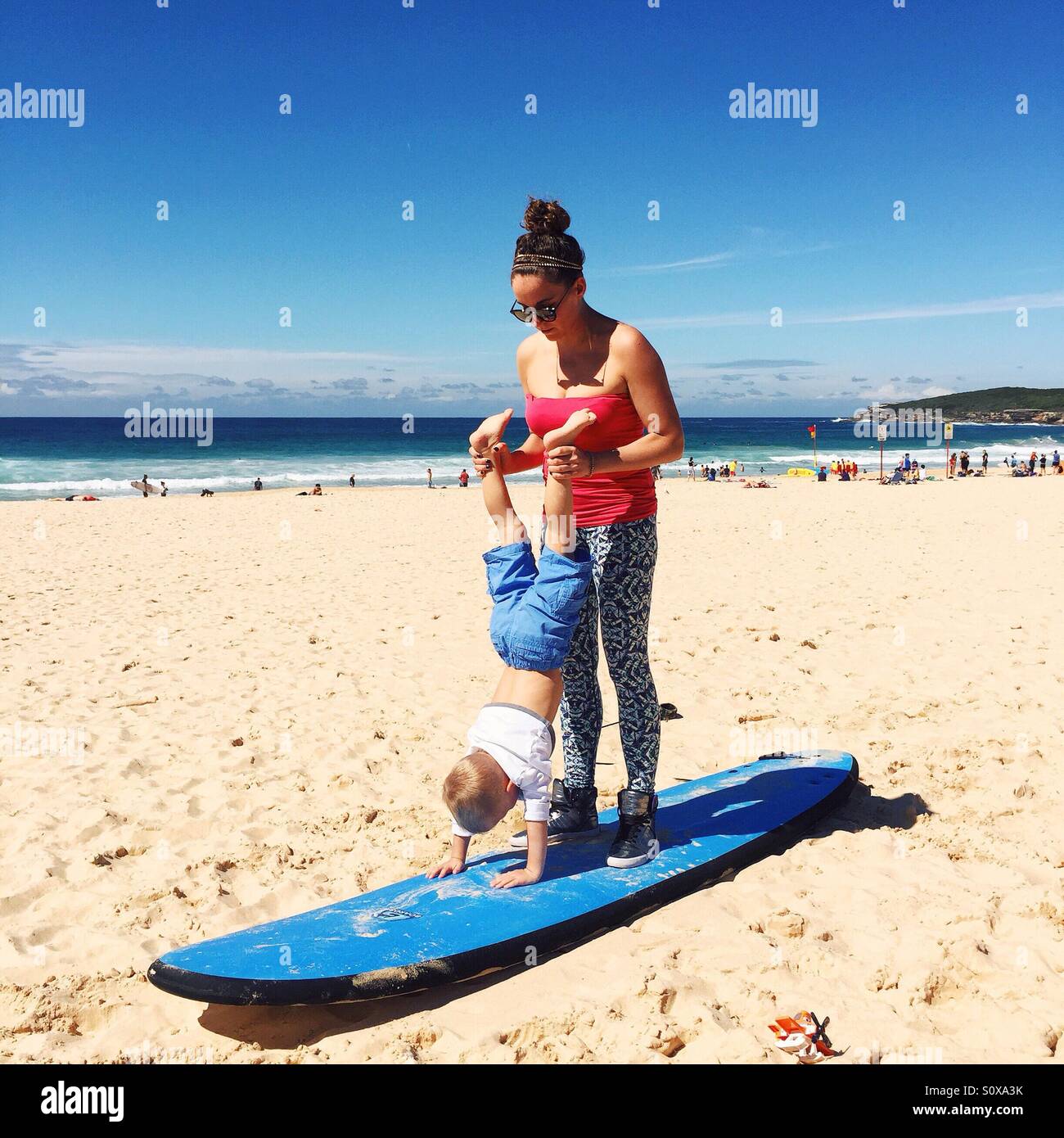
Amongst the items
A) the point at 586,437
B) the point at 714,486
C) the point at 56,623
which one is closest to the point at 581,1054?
the point at 586,437

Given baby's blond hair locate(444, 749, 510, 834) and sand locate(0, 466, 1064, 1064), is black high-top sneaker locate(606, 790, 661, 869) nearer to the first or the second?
sand locate(0, 466, 1064, 1064)

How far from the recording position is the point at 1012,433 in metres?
87.1

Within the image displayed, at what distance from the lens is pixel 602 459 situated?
3.04m

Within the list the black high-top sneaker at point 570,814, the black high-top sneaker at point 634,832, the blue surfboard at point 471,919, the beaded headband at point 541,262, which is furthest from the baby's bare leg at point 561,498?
the blue surfboard at point 471,919

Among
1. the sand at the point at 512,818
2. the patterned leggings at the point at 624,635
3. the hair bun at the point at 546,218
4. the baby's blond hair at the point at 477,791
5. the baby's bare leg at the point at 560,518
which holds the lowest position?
→ the sand at the point at 512,818

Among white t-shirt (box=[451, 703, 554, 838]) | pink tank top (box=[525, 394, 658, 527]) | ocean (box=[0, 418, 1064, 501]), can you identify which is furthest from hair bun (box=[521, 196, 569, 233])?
ocean (box=[0, 418, 1064, 501])

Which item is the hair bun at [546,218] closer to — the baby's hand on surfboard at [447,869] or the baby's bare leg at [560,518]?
the baby's bare leg at [560,518]

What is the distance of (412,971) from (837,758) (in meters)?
2.67

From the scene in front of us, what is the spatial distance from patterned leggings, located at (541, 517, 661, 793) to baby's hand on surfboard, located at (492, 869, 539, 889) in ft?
1.73

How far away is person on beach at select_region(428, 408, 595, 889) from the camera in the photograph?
2.96m

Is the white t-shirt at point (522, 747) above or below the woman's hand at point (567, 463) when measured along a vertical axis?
below

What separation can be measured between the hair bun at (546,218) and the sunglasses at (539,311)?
196mm

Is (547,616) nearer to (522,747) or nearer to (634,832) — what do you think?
(522,747)

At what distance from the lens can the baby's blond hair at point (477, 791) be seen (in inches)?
114
